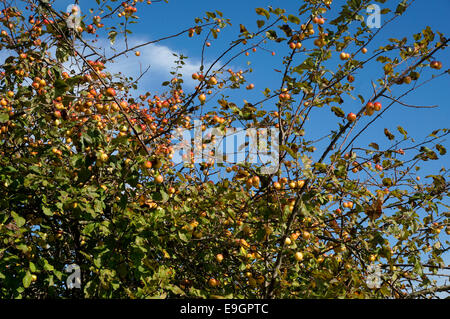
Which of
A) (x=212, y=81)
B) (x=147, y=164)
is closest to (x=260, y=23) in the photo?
(x=212, y=81)

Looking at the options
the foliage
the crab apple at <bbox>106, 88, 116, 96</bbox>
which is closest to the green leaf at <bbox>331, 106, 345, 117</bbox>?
the foliage

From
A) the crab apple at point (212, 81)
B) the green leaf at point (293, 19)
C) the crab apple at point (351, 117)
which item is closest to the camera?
the crab apple at point (351, 117)

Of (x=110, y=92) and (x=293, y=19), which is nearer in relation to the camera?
(x=110, y=92)

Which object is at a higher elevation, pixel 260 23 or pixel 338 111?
pixel 260 23

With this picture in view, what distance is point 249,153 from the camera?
3.64 metres

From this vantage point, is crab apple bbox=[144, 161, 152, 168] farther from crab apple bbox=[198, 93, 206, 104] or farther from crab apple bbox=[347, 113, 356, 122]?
crab apple bbox=[347, 113, 356, 122]

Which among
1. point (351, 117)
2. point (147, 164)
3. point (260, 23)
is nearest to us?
point (147, 164)

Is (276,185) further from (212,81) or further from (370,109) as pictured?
(212,81)

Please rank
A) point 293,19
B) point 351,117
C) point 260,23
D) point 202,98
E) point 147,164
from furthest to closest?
1. point 202,98
2. point 260,23
3. point 293,19
4. point 351,117
5. point 147,164

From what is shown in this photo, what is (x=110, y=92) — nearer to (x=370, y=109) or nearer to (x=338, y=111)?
(x=338, y=111)

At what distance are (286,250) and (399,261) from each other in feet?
5.13

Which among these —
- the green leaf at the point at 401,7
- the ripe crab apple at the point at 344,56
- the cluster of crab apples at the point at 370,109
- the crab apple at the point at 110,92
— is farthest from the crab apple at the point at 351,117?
the crab apple at the point at 110,92

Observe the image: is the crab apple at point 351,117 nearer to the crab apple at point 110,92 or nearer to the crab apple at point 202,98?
the crab apple at point 202,98
